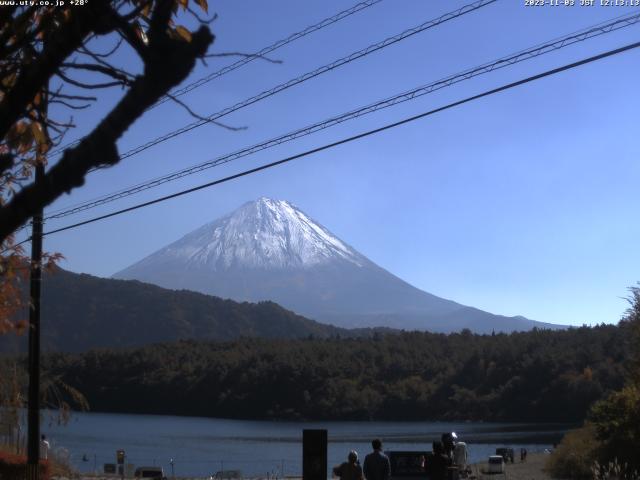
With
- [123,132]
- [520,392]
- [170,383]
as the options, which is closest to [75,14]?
[123,132]

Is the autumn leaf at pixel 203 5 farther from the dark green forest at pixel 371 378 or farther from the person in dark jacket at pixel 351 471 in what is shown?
the dark green forest at pixel 371 378

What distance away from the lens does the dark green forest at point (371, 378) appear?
85625 millimetres

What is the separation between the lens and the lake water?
51031mm

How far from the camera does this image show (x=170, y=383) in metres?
104

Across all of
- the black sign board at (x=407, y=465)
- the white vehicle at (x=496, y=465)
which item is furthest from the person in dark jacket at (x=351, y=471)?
the white vehicle at (x=496, y=465)

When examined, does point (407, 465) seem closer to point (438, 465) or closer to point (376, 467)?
point (438, 465)

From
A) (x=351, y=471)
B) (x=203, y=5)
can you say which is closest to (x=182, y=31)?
(x=203, y=5)

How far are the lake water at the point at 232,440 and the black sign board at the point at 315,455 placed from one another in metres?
30.5

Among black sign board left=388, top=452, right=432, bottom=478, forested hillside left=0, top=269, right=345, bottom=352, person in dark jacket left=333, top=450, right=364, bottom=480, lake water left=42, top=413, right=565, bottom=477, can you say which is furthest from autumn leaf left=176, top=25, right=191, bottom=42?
forested hillside left=0, top=269, right=345, bottom=352

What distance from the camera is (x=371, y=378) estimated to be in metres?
116

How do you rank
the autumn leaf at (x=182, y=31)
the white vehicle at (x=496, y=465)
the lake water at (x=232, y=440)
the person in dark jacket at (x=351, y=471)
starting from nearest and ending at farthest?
the autumn leaf at (x=182, y=31) < the person in dark jacket at (x=351, y=471) < the white vehicle at (x=496, y=465) < the lake water at (x=232, y=440)

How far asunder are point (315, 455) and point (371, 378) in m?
105

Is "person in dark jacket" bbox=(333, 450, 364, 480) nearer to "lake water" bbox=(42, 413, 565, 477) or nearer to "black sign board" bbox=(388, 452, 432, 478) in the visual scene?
"black sign board" bbox=(388, 452, 432, 478)

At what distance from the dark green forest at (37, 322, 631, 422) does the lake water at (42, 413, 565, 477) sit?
2.86 meters
